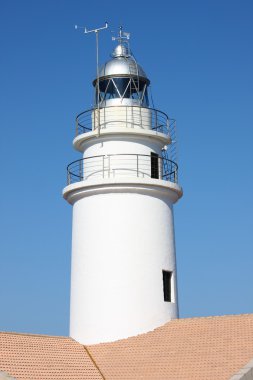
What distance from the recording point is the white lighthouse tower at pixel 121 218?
848 inches

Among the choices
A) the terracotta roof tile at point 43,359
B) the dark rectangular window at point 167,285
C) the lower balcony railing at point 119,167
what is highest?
the lower balcony railing at point 119,167

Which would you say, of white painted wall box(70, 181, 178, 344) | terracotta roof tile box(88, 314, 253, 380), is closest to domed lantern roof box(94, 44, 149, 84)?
white painted wall box(70, 181, 178, 344)

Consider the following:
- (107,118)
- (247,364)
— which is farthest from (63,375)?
(107,118)

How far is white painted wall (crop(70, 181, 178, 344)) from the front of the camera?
845 inches

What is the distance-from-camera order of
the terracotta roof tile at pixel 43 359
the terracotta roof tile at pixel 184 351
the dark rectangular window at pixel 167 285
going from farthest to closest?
the dark rectangular window at pixel 167 285 < the terracotta roof tile at pixel 43 359 < the terracotta roof tile at pixel 184 351

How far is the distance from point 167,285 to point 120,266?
6.03ft

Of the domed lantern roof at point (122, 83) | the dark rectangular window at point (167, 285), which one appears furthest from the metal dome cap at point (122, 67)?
the dark rectangular window at point (167, 285)

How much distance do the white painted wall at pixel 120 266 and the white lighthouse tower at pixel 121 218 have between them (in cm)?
3

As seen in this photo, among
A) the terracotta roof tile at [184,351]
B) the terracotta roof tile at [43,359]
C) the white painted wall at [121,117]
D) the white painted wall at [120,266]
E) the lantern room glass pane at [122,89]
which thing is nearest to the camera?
the terracotta roof tile at [184,351]

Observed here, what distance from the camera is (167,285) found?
2250 centimetres

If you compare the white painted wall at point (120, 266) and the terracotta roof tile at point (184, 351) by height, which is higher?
the white painted wall at point (120, 266)

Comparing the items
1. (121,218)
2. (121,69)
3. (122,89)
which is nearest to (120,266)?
(121,218)

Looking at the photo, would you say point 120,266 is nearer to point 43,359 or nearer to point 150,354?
point 150,354

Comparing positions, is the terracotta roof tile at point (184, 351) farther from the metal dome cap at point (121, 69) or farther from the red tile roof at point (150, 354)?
the metal dome cap at point (121, 69)
